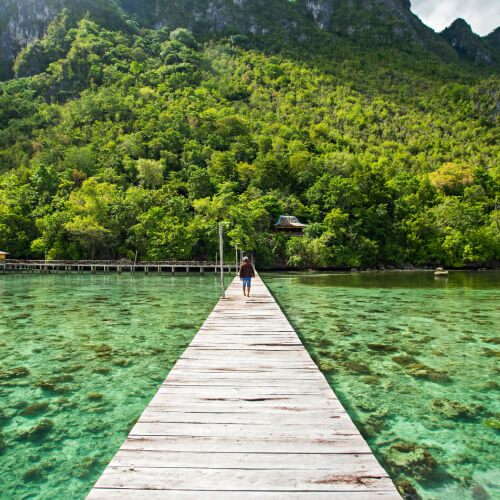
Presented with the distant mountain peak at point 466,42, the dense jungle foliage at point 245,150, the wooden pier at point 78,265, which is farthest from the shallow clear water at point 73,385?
the distant mountain peak at point 466,42

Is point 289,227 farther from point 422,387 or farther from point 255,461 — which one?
point 255,461

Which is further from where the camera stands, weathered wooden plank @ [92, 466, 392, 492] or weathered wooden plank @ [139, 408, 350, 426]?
weathered wooden plank @ [139, 408, 350, 426]

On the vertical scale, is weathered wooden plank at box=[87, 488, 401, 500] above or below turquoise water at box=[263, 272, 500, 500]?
above

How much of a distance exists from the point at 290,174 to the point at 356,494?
2550 inches

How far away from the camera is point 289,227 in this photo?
168 feet

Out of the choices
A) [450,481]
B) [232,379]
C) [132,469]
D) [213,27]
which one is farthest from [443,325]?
[213,27]

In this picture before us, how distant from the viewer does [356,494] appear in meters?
2.30

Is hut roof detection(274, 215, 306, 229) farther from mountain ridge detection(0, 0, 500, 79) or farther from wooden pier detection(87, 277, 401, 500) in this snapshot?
mountain ridge detection(0, 0, 500, 79)

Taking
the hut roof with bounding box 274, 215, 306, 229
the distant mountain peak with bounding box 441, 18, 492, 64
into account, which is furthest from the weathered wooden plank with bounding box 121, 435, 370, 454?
the distant mountain peak with bounding box 441, 18, 492, 64

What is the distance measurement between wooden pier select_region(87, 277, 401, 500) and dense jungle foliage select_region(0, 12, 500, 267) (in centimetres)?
3805

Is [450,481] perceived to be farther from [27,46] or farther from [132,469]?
[27,46]

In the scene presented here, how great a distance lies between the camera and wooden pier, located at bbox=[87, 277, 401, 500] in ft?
7.76

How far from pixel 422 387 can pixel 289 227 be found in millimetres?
45103

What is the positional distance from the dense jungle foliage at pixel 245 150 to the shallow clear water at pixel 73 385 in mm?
30354
